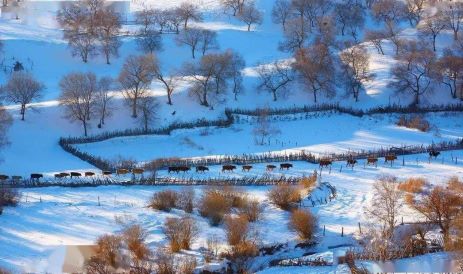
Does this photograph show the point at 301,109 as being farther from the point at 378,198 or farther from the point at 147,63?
the point at 378,198

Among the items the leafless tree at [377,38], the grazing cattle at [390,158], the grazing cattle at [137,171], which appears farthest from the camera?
the leafless tree at [377,38]

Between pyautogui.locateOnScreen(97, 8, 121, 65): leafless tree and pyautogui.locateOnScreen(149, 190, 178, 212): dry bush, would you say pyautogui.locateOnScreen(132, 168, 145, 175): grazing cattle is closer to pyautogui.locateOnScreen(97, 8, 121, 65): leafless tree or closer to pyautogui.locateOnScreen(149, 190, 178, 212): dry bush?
pyautogui.locateOnScreen(149, 190, 178, 212): dry bush

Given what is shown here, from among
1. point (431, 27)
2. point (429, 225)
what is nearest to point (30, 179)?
point (429, 225)

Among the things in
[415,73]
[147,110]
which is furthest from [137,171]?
[415,73]

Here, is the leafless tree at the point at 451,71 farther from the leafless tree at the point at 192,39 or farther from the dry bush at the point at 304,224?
the dry bush at the point at 304,224

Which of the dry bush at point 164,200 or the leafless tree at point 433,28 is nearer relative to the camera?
the dry bush at point 164,200

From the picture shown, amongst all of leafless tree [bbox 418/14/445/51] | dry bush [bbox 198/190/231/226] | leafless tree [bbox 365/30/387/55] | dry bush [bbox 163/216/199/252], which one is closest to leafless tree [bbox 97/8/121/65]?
leafless tree [bbox 365/30/387/55]

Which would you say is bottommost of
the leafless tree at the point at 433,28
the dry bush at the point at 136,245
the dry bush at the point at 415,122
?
the dry bush at the point at 136,245

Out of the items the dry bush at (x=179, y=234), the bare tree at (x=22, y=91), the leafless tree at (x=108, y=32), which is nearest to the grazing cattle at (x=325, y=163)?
the dry bush at (x=179, y=234)
